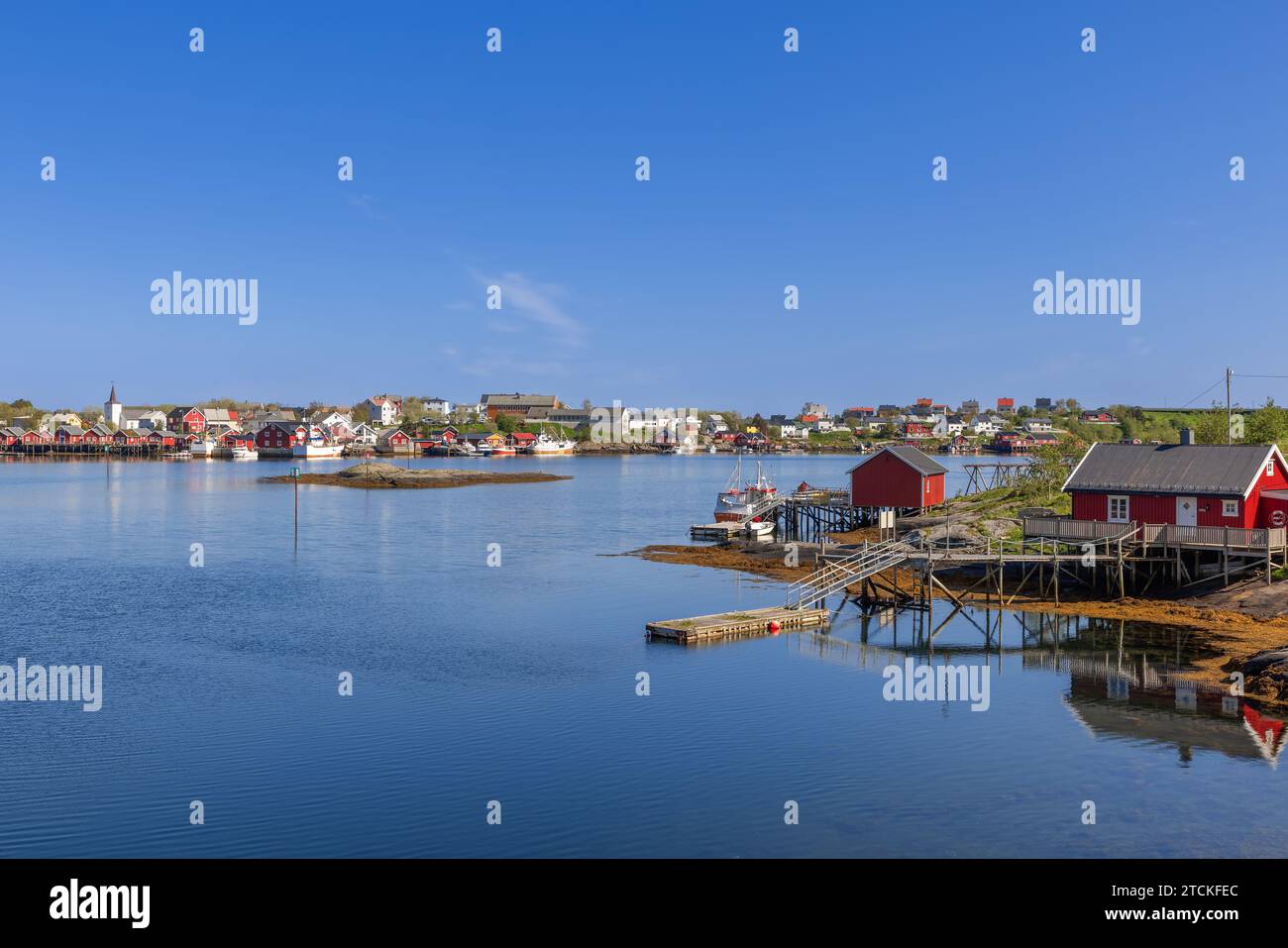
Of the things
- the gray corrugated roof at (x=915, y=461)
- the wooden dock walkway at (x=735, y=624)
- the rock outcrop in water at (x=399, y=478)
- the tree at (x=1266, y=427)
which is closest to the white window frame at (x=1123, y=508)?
the wooden dock walkway at (x=735, y=624)

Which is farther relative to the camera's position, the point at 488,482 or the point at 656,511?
the point at 488,482

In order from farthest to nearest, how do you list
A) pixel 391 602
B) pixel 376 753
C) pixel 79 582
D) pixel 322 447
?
pixel 322 447 < pixel 79 582 < pixel 391 602 < pixel 376 753

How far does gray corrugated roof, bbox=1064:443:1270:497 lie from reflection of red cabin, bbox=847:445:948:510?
1632 cm

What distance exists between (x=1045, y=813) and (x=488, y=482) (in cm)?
12358

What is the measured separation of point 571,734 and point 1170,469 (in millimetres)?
30999

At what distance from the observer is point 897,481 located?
6431cm

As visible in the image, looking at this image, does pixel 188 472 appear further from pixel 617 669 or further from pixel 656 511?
pixel 617 669

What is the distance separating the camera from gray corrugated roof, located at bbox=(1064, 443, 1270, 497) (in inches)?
1689

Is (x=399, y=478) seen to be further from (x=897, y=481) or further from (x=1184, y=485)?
(x=1184, y=485)

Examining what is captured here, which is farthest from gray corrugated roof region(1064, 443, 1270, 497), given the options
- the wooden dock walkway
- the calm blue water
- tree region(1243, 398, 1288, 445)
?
tree region(1243, 398, 1288, 445)

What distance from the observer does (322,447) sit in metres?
198

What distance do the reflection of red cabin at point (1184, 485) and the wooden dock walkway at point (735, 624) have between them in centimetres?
1345

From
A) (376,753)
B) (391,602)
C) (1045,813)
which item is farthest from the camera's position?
(391,602)
